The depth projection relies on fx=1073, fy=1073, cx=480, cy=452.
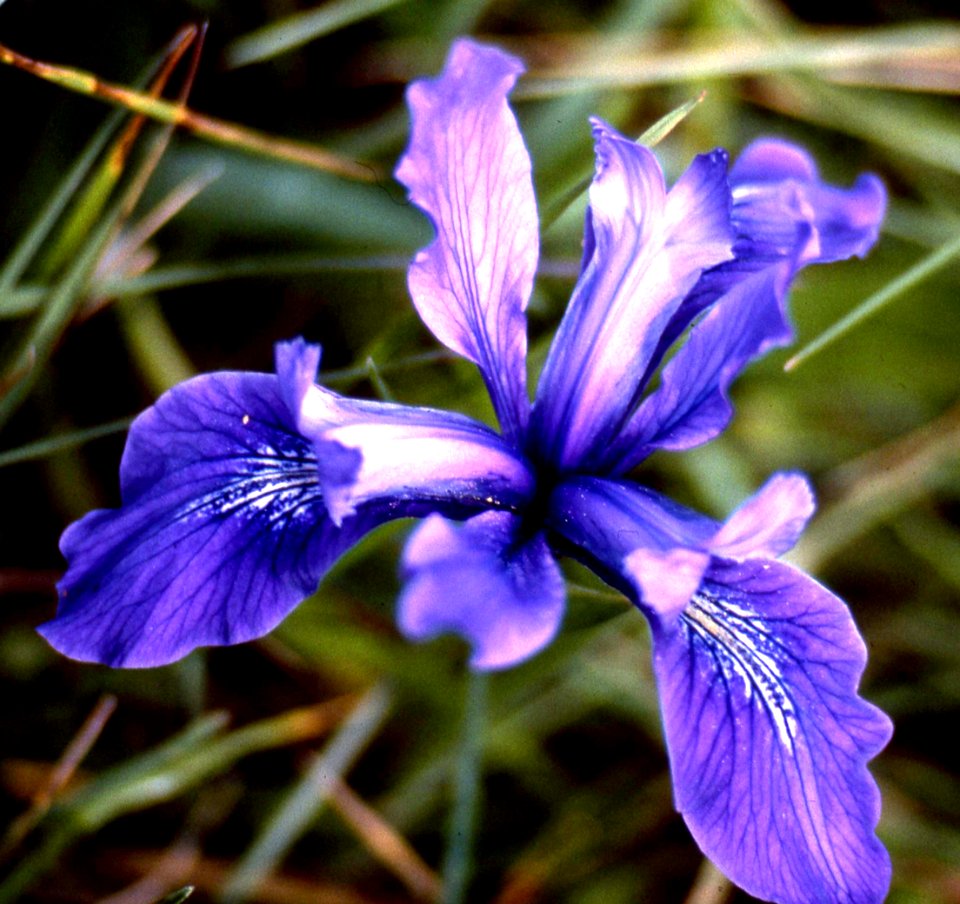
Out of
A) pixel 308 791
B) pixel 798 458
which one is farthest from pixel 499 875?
pixel 798 458

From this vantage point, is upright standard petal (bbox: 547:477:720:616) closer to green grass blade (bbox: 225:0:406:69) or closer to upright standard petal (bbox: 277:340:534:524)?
upright standard petal (bbox: 277:340:534:524)

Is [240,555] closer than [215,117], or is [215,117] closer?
[240,555]

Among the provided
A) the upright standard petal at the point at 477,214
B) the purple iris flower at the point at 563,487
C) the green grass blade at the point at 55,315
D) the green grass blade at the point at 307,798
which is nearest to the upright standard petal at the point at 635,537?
the purple iris flower at the point at 563,487

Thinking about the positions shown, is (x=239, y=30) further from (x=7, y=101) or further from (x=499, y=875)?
(x=499, y=875)

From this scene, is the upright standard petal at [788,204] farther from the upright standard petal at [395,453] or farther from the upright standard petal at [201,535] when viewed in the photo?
the upright standard petal at [201,535]

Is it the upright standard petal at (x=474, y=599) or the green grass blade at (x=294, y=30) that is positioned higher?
the green grass blade at (x=294, y=30)

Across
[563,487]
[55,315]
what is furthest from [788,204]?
[55,315]

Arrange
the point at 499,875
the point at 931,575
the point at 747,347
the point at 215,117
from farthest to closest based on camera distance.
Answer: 1. the point at 931,575
2. the point at 215,117
3. the point at 499,875
4. the point at 747,347
